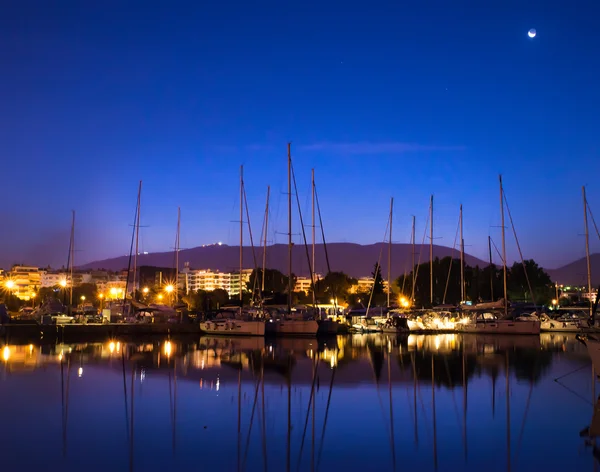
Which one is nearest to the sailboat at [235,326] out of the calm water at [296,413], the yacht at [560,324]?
the calm water at [296,413]

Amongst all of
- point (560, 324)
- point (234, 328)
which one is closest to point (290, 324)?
point (234, 328)

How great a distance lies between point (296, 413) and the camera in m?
16.6

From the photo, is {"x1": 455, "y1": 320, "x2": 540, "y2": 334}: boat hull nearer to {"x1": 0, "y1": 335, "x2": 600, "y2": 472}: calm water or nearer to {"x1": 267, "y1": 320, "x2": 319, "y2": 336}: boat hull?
{"x1": 267, "y1": 320, "x2": 319, "y2": 336}: boat hull

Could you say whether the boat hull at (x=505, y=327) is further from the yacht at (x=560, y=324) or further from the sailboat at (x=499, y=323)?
the yacht at (x=560, y=324)

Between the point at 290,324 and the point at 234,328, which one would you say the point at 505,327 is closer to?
the point at 290,324

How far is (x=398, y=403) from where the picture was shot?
17.9m

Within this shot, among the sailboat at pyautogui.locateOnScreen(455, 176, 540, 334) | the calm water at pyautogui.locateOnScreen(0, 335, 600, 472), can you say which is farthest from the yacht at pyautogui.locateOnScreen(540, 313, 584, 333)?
the calm water at pyautogui.locateOnScreen(0, 335, 600, 472)

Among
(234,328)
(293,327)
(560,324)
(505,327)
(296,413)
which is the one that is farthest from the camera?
(560,324)

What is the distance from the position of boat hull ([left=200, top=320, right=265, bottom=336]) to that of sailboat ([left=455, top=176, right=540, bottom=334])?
18430 mm

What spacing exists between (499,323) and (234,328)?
21473mm

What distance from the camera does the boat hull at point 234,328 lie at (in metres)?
48.3

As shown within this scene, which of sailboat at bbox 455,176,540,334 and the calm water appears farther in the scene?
sailboat at bbox 455,176,540,334

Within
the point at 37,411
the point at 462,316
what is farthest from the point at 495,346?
the point at 37,411

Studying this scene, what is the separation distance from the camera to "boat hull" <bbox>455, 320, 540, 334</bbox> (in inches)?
2000
